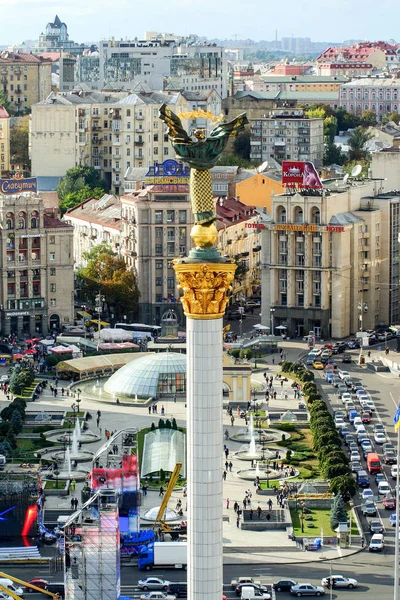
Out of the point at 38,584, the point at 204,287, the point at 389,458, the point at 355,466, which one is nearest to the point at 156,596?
the point at 38,584

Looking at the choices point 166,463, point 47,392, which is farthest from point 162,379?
point 166,463

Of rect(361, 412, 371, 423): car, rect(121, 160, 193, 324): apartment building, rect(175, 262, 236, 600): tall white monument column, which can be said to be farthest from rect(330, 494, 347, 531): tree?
rect(121, 160, 193, 324): apartment building

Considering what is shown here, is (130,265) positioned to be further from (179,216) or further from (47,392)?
(47,392)

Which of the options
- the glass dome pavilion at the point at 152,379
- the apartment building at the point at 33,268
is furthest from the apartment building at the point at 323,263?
the glass dome pavilion at the point at 152,379

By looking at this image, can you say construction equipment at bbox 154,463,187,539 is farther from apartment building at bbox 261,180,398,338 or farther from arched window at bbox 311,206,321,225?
arched window at bbox 311,206,321,225

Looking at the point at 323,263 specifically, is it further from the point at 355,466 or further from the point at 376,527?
the point at 376,527
